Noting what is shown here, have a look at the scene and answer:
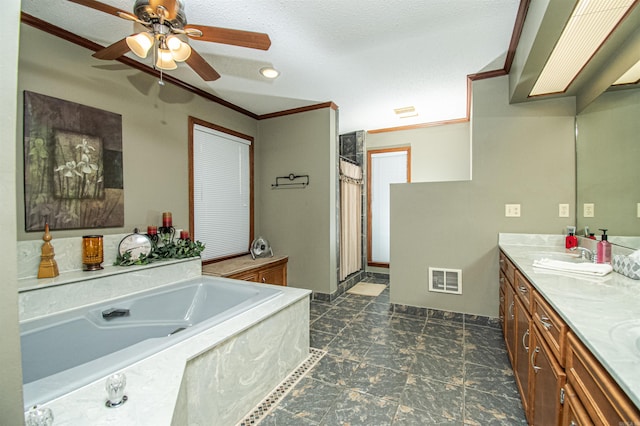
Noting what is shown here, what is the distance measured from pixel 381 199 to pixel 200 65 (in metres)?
3.69

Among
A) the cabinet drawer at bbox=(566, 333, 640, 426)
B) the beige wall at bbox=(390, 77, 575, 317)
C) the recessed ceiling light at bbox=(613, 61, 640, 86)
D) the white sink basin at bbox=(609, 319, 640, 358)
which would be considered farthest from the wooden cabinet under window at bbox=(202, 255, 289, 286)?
the recessed ceiling light at bbox=(613, 61, 640, 86)

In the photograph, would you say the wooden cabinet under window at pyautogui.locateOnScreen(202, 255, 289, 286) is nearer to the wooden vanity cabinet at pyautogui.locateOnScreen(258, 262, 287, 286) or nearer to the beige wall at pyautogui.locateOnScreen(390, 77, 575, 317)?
the wooden vanity cabinet at pyautogui.locateOnScreen(258, 262, 287, 286)

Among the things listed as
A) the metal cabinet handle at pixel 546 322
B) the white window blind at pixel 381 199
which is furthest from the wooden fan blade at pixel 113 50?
the white window blind at pixel 381 199

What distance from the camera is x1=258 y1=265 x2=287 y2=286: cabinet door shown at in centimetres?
345

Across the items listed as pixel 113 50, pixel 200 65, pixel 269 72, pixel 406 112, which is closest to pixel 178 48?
pixel 200 65

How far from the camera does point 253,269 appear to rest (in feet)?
10.7

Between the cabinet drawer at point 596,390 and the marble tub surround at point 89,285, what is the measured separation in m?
2.31

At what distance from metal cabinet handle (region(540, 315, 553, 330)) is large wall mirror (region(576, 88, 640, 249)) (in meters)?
0.87

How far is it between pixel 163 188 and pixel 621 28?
3519mm

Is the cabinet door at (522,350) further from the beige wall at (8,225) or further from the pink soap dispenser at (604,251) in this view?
the beige wall at (8,225)

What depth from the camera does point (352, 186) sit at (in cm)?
445

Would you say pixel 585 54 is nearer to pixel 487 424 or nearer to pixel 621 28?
pixel 621 28

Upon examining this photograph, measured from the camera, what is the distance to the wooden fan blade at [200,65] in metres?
1.81

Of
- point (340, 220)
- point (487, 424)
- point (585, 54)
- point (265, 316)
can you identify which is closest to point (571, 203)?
point (585, 54)
